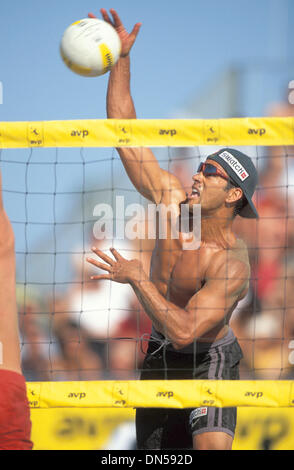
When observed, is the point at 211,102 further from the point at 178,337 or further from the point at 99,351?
the point at 178,337

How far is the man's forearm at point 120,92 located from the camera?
371cm

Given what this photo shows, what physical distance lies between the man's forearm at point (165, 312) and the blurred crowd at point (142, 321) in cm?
143

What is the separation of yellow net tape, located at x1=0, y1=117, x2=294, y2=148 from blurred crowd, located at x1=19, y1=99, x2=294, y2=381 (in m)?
1.53

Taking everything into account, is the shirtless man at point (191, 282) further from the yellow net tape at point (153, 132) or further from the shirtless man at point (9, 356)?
the shirtless man at point (9, 356)

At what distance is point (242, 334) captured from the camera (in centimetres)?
512

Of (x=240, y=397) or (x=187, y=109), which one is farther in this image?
(x=187, y=109)

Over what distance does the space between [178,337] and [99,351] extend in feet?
7.23

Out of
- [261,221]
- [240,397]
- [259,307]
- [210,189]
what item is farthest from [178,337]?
[261,221]

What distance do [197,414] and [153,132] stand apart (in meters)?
1.61

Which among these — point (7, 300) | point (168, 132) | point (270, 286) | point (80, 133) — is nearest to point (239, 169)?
point (168, 132)

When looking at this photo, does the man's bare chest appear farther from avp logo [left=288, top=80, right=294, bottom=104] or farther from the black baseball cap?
avp logo [left=288, top=80, right=294, bottom=104]

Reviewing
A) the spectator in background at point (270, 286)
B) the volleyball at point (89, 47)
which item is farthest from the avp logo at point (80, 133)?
the spectator in background at point (270, 286)

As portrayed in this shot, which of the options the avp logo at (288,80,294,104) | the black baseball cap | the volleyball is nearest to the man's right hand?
the volleyball

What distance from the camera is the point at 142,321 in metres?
5.27
